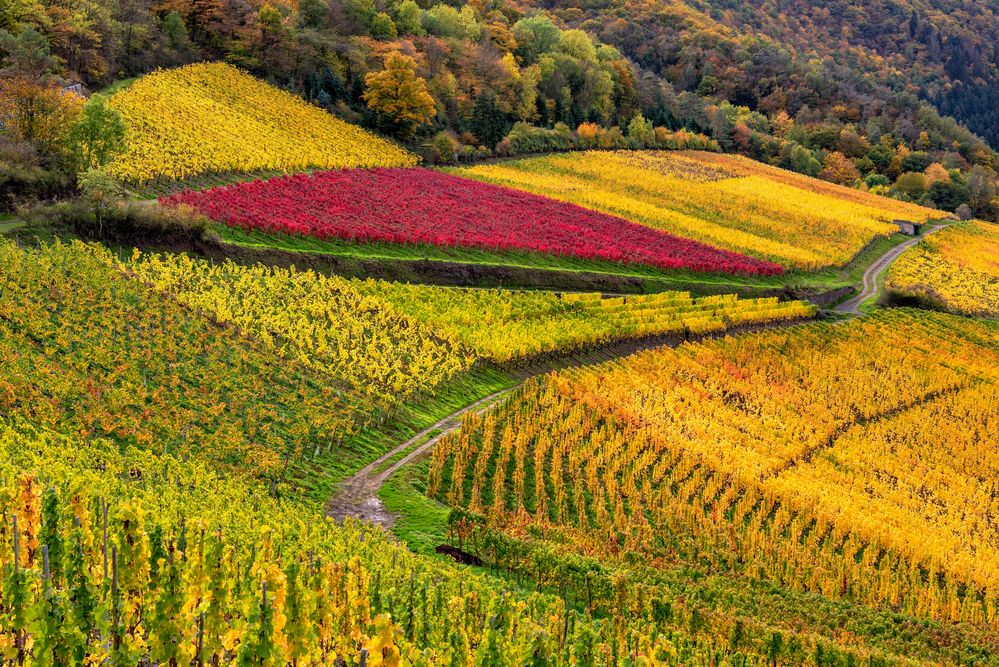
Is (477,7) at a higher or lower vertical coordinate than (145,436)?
higher

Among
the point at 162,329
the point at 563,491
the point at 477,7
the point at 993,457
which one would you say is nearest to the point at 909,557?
the point at 563,491

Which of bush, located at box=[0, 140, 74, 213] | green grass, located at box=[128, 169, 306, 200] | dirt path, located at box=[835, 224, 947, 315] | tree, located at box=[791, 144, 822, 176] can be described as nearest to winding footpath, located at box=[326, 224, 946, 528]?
bush, located at box=[0, 140, 74, 213]

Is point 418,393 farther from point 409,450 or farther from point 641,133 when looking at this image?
point 641,133

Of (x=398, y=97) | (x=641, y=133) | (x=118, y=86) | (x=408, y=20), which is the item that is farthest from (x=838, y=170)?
(x=118, y=86)

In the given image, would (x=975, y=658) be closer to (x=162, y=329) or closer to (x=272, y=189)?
(x=162, y=329)

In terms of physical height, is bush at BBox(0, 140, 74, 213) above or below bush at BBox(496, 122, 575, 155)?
above

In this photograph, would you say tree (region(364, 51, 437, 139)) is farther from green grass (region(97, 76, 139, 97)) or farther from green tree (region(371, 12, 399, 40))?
green grass (region(97, 76, 139, 97))

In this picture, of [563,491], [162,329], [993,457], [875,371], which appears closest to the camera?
[563,491]
